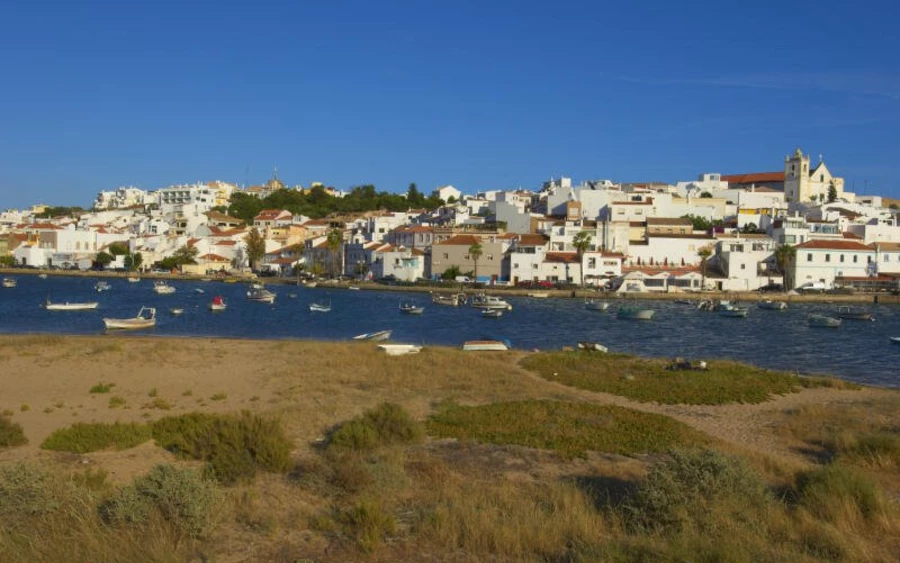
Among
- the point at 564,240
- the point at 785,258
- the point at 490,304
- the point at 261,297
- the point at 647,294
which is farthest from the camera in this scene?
the point at 564,240

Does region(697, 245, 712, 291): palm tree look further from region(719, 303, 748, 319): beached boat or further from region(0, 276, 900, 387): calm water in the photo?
region(719, 303, 748, 319): beached boat

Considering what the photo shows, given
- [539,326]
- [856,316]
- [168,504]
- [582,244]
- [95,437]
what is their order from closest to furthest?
[168,504]
[95,437]
[539,326]
[856,316]
[582,244]

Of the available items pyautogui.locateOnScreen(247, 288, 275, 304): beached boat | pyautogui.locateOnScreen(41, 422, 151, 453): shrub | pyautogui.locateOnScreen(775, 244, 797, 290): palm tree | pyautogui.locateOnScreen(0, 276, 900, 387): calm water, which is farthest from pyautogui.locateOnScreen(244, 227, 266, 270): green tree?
pyautogui.locateOnScreen(41, 422, 151, 453): shrub

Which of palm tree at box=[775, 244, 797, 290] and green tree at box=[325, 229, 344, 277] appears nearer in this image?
palm tree at box=[775, 244, 797, 290]

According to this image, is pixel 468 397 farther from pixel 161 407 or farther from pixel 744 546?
pixel 744 546

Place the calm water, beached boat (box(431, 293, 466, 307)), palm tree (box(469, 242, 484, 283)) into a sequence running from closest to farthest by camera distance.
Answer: the calm water
beached boat (box(431, 293, 466, 307))
palm tree (box(469, 242, 484, 283))

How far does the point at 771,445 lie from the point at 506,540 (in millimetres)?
7305

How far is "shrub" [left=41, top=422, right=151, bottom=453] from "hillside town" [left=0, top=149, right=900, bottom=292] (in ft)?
201

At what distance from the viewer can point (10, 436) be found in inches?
429

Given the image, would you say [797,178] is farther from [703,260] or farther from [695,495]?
[695,495]

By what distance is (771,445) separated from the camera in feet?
40.8

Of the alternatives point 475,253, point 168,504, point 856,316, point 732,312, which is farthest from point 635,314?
point 168,504

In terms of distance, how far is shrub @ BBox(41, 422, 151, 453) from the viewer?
10680mm

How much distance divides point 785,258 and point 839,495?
232 ft
